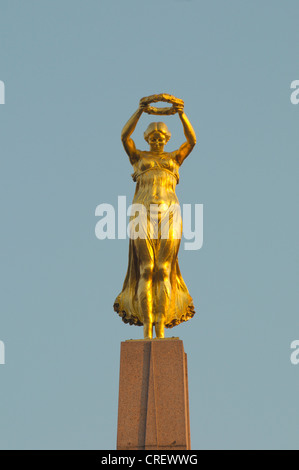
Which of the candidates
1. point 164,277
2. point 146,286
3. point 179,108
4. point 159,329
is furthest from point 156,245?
point 179,108

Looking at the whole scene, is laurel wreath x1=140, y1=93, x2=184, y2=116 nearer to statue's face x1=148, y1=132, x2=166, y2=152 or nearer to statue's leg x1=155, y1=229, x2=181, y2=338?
statue's face x1=148, y1=132, x2=166, y2=152

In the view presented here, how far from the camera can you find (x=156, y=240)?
17.8 meters

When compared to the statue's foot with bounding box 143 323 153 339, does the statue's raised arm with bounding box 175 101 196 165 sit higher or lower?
higher

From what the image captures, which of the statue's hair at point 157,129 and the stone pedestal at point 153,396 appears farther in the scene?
the statue's hair at point 157,129

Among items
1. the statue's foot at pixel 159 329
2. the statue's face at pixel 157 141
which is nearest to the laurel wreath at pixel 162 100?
the statue's face at pixel 157 141

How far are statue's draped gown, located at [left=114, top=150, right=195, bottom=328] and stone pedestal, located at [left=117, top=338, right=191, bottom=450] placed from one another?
93cm

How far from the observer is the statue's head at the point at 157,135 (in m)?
18.6

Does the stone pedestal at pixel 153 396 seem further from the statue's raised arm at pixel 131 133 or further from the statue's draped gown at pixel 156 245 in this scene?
the statue's raised arm at pixel 131 133

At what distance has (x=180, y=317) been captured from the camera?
58.5 feet

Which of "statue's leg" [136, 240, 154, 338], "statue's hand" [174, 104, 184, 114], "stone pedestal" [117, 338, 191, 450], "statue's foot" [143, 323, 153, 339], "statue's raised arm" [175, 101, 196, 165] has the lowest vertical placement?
"stone pedestal" [117, 338, 191, 450]

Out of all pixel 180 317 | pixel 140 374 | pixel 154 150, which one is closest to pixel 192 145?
pixel 154 150

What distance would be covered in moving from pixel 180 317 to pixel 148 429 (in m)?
2.49

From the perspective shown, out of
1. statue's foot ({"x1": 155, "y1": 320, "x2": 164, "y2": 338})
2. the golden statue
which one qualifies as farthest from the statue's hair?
statue's foot ({"x1": 155, "y1": 320, "x2": 164, "y2": 338})

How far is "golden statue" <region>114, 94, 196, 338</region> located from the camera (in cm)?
1755
